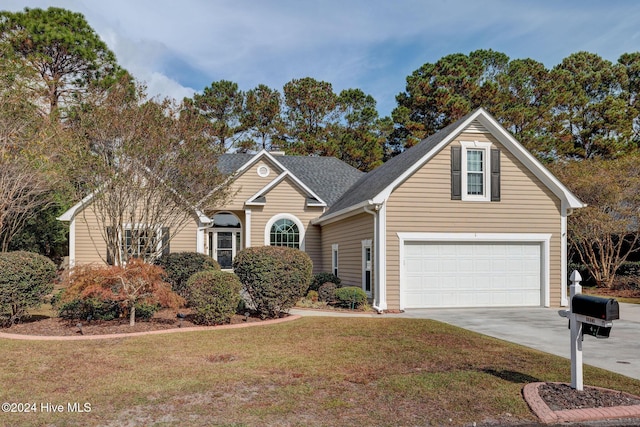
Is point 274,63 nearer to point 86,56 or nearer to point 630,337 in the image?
point 86,56

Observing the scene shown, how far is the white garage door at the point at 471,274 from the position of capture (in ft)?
52.2

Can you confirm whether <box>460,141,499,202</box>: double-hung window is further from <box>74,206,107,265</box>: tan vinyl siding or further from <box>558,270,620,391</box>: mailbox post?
<box>74,206,107,265</box>: tan vinyl siding

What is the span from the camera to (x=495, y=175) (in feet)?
54.0

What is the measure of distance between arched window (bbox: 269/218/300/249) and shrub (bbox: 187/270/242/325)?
416 inches

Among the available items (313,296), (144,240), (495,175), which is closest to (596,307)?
(495,175)

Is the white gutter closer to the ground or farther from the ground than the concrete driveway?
farther from the ground

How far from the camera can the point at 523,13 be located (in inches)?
635

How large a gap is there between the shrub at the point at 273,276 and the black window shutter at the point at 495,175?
6.77 m

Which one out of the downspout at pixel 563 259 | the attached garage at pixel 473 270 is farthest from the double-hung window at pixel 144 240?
the downspout at pixel 563 259

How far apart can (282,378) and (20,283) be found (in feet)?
24.1

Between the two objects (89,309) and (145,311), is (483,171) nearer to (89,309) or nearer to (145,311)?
(145,311)

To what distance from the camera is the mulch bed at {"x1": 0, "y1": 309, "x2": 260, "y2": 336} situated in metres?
11.1

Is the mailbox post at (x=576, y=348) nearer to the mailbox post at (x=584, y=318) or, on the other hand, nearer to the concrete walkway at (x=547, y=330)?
the mailbox post at (x=584, y=318)

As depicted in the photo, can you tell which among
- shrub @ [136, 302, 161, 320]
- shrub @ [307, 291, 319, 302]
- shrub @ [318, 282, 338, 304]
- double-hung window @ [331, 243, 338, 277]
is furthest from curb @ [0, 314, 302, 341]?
double-hung window @ [331, 243, 338, 277]
